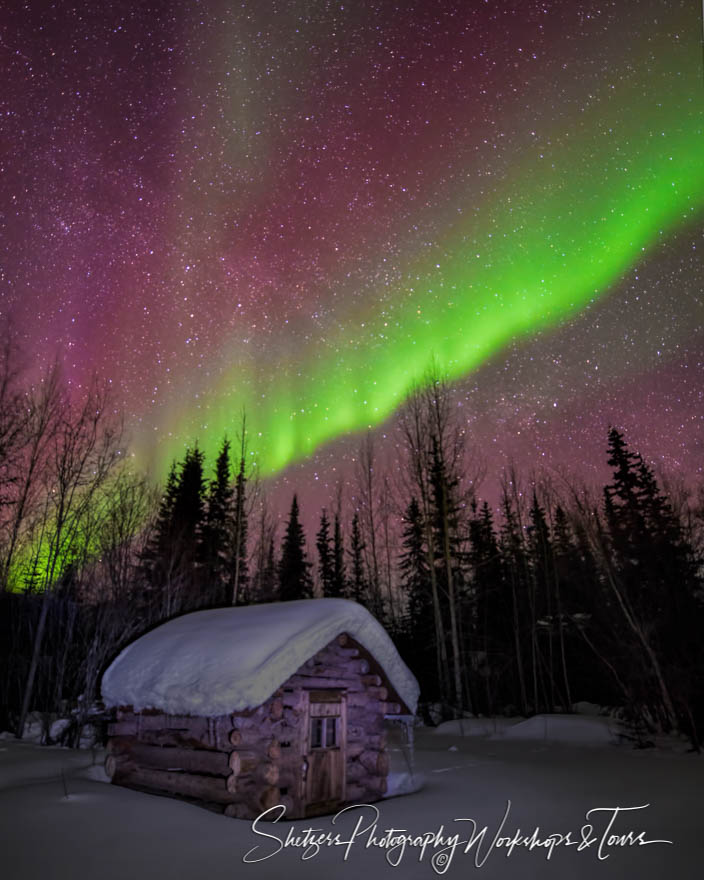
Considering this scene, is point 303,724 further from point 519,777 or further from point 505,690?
point 505,690

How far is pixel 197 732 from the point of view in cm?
915

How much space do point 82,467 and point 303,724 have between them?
1248cm

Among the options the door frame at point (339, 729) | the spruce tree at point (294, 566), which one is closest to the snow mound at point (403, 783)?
the door frame at point (339, 729)

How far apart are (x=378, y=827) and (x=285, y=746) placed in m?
2.11

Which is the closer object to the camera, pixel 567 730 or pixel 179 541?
pixel 567 730

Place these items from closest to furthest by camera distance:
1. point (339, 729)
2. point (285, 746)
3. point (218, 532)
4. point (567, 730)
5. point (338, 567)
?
point (285, 746), point (339, 729), point (567, 730), point (218, 532), point (338, 567)

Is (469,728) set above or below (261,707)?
below

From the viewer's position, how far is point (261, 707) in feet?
29.6

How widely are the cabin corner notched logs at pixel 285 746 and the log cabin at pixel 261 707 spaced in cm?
2

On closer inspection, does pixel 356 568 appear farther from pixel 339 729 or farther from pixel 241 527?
pixel 339 729

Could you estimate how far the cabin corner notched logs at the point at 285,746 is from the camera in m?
8.62

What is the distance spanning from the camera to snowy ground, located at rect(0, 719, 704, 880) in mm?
6086

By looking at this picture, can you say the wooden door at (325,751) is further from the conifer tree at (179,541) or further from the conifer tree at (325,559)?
the conifer tree at (325,559)

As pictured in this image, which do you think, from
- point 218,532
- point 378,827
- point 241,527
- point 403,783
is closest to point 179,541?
point 241,527
